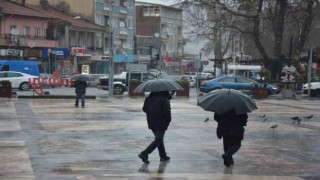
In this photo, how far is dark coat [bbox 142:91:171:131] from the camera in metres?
11.3

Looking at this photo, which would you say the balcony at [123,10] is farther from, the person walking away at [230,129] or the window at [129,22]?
the person walking away at [230,129]

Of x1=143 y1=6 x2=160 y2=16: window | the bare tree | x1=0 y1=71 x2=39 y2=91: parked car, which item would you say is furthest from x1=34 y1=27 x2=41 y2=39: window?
x1=143 y1=6 x2=160 y2=16: window

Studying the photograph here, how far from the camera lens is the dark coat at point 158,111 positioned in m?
11.3

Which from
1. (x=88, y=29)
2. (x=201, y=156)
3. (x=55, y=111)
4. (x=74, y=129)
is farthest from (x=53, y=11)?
(x=201, y=156)

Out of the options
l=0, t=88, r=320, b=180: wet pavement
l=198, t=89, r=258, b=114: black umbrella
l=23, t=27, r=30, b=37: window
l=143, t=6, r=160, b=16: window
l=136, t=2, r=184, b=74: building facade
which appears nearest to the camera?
l=0, t=88, r=320, b=180: wet pavement

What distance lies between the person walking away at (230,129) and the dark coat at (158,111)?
940mm

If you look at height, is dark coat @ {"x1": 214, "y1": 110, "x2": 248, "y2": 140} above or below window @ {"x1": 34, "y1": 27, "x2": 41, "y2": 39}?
below

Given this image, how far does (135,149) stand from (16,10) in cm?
4718

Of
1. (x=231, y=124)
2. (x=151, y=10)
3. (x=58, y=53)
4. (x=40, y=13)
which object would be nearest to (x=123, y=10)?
(x=151, y=10)

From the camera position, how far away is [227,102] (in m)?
11.0

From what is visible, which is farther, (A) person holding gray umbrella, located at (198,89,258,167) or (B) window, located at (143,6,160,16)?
(B) window, located at (143,6,160,16)

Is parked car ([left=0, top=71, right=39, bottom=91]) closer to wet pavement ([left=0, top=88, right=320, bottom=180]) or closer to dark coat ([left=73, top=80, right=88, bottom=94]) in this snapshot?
dark coat ([left=73, top=80, right=88, bottom=94])

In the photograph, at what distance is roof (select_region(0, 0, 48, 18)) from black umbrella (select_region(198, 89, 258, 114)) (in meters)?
47.6

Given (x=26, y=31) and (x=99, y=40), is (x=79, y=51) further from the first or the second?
(x=99, y=40)
